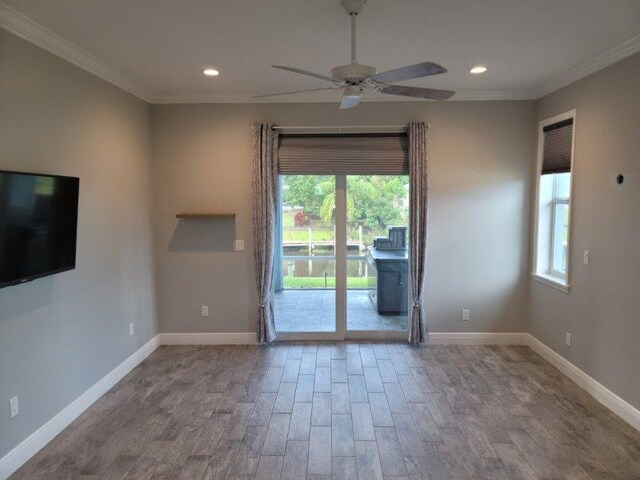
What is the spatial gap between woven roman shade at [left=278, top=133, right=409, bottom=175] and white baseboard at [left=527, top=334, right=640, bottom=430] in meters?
2.35

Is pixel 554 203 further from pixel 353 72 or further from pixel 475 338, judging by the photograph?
pixel 353 72

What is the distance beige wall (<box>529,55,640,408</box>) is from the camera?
2.95m

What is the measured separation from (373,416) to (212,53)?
3.04m

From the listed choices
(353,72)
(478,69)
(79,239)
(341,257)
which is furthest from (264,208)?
(478,69)

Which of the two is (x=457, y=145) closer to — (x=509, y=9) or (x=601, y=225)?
(x=601, y=225)

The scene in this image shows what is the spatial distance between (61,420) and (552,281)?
4.40 meters

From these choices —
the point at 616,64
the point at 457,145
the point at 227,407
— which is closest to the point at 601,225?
the point at 616,64

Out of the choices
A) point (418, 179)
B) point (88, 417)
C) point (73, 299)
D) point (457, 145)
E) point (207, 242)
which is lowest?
point (88, 417)

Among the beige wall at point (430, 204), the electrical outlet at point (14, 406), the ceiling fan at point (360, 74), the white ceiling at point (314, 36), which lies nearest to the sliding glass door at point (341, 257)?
the beige wall at point (430, 204)

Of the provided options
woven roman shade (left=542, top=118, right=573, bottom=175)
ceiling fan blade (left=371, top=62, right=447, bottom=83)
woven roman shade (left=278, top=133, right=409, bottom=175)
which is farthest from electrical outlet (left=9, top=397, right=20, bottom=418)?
woven roman shade (left=542, top=118, right=573, bottom=175)

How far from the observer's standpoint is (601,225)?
10.8 ft

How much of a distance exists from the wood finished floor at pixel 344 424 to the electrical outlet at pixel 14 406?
1.13 ft

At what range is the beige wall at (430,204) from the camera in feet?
14.5

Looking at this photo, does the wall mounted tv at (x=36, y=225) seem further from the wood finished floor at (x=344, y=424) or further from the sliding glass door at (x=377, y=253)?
the sliding glass door at (x=377, y=253)
